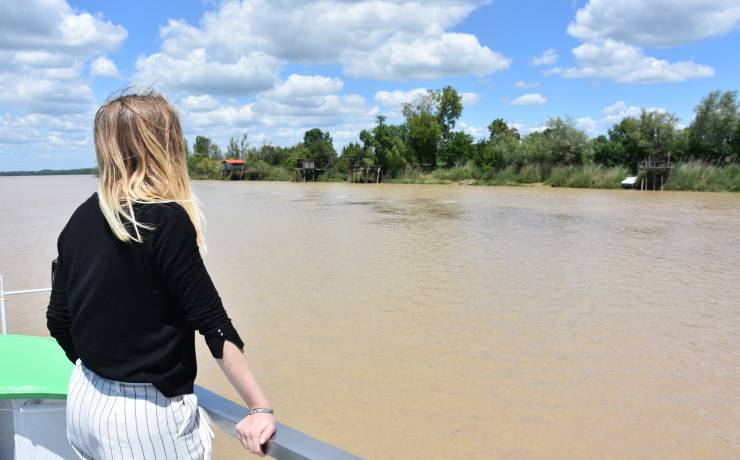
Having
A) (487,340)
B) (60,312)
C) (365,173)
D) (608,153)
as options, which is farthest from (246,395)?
(365,173)

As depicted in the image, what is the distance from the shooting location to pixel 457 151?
53.7 metres

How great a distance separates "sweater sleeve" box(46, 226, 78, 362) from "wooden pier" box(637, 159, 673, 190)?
37.4 metres

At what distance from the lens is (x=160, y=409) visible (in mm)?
1350

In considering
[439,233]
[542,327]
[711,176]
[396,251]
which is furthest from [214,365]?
[711,176]

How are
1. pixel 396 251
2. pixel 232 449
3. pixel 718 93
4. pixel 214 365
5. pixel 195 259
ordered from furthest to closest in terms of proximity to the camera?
pixel 718 93 < pixel 396 251 < pixel 214 365 < pixel 232 449 < pixel 195 259

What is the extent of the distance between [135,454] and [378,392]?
3.58m

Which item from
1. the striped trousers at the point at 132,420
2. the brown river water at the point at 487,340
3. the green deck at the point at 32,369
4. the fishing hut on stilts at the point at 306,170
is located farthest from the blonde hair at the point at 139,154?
the fishing hut on stilts at the point at 306,170

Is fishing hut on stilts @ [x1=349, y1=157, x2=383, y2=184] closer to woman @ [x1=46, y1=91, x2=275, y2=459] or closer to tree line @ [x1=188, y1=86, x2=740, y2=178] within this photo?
tree line @ [x1=188, y1=86, x2=740, y2=178]

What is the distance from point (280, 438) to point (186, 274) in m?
0.43

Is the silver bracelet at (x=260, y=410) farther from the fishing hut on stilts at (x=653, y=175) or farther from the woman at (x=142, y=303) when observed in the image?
the fishing hut on stilts at (x=653, y=175)

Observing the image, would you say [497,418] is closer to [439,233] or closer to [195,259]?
[195,259]

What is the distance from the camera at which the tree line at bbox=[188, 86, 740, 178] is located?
3506cm

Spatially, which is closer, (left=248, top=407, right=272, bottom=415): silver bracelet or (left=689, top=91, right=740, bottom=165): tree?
(left=248, top=407, right=272, bottom=415): silver bracelet

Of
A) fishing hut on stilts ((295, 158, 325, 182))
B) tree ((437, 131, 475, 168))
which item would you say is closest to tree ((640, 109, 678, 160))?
tree ((437, 131, 475, 168))
